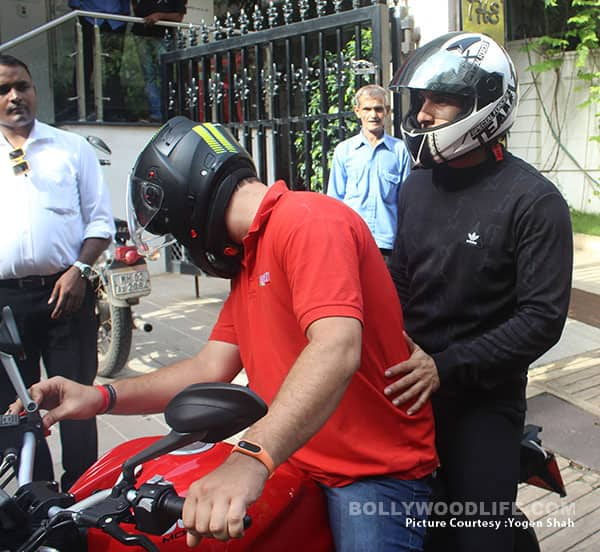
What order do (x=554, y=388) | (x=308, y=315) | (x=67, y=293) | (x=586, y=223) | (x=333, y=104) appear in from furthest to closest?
1. (x=586, y=223)
2. (x=333, y=104)
3. (x=554, y=388)
4. (x=67, y=293)
5. (x=308, y=315)

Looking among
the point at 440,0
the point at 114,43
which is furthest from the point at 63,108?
the point at 440,0

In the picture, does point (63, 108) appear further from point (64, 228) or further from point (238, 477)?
point (238, 477)

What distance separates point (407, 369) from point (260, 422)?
21.1 inches

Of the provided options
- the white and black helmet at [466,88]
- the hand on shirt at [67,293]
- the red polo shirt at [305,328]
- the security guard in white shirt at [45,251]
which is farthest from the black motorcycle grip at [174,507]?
the hand on shirt at [67,293]

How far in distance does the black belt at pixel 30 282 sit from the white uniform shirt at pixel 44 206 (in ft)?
0.07

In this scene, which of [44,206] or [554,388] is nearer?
[44,206]

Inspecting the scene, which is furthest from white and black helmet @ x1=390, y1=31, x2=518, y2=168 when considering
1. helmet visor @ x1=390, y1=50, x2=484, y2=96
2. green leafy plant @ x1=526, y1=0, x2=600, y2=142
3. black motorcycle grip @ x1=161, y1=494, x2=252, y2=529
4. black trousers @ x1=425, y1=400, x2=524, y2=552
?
green leafy plant @ x1=526, y1=0, x2=600, y2=142

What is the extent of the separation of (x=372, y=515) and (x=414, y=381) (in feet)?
1.10

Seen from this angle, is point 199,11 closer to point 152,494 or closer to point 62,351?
point 62,351

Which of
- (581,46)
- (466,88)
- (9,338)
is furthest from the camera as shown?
(581,46)

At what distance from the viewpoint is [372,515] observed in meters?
1.73

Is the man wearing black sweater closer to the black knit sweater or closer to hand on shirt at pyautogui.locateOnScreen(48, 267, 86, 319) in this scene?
the black knit sweater

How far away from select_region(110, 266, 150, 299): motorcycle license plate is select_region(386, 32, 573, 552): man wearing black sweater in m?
3.38

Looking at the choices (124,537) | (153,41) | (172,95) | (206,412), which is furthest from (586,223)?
(124,537)
